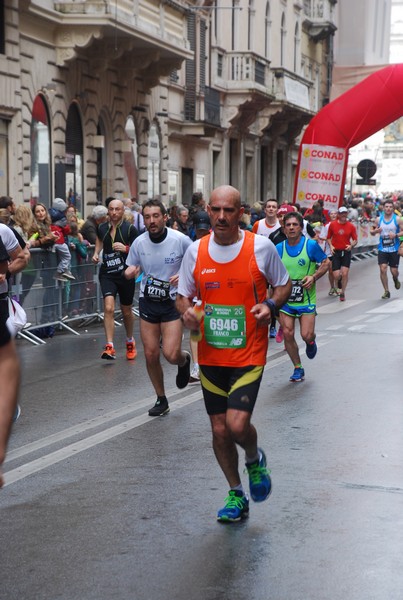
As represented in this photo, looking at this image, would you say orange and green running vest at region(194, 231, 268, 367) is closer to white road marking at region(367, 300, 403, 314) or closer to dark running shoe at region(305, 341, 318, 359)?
dark running shoe at region(305, 341, 318, 359)

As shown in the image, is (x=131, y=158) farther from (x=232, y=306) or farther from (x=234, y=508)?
(x=234, y=508)

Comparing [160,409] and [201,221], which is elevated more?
[201,221]

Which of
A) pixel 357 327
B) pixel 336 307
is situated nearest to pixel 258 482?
pixel 357 327

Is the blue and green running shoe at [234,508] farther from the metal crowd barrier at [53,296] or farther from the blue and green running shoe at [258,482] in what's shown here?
the metal crowd barrier at [53,296]

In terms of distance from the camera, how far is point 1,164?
69.8ft

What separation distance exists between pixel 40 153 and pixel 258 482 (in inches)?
705

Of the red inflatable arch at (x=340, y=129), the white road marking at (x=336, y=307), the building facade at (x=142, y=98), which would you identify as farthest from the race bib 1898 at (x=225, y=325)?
the red inflatable arch at (x=340, y=129)

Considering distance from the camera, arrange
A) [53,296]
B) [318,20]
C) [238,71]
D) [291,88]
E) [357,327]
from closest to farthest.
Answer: [53,296]
[357,327]
[238,71]
[291,88]
[318,20]

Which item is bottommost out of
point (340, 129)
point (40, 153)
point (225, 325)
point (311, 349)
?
point (311, 349)

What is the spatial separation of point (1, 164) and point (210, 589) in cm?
1692

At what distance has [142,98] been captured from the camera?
30.1 metres

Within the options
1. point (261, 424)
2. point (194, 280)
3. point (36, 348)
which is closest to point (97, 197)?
point (36, 348)

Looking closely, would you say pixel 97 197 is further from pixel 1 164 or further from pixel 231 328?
pixel 231 328

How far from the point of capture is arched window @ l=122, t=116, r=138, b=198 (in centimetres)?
2873
